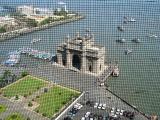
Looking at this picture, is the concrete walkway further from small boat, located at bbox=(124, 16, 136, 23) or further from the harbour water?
small boat, located at bbox=(124, 16, 136, 23)

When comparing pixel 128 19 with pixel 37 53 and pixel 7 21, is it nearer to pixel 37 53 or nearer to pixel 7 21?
pixel 7 21

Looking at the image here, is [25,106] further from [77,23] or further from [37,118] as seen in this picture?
[77,23]

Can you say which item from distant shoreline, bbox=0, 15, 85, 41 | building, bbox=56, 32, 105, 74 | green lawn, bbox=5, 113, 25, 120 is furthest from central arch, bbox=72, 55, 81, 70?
green lawn, bbox=5, 113, 25, 120

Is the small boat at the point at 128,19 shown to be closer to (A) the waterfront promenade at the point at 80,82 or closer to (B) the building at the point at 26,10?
(B) the building at the point at 26,10

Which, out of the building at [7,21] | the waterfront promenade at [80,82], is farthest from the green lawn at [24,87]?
the building at [7,21]

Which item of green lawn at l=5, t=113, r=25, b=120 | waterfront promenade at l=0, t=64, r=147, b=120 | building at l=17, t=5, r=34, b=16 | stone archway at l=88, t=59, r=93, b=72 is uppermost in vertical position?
building at l=17, t=5, r=34, b=16

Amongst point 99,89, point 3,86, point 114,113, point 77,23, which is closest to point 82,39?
point 99,89

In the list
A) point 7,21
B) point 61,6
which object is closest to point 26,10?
point 7,21
